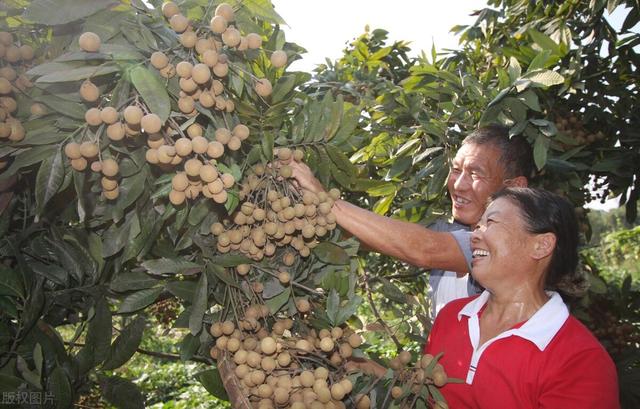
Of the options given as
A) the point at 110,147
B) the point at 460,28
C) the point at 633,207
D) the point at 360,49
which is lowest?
the point at 110,147

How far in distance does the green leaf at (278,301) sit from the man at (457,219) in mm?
248

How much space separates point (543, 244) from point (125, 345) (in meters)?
1.13

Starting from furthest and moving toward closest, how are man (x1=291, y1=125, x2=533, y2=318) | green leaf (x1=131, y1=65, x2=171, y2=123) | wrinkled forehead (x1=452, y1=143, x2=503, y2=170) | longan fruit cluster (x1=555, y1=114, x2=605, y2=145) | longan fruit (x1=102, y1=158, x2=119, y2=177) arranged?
longan fruit cluster (x1=555, y1=114, x2=605, y2=145) < wrinkled forehead (x1=452, y1=143, x2=503, y2=170) < man (x1=291, y1=125, x2=533, y2=318) < longan fruit (x1=102, y1=158, x2=119, y2=177) < green leaf (x1=131, y1=65, x2=171, y2=123)

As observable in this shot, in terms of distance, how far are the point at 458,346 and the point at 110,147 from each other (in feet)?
3.43

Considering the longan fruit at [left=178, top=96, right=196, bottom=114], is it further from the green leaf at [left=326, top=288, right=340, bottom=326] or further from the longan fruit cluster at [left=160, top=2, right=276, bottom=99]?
the green leaf at [left=326, top=288, right=340, bottom=326]

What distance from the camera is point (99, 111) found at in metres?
0.88

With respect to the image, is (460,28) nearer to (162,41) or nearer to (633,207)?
(633,207)

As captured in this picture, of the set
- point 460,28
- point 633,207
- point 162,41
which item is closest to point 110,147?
point 162,41

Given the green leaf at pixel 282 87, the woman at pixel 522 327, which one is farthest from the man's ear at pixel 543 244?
the green leaf at pixel 282 87

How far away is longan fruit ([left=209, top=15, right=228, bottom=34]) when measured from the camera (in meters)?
0.88

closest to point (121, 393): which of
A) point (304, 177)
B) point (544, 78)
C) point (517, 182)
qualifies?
point (304, 177)

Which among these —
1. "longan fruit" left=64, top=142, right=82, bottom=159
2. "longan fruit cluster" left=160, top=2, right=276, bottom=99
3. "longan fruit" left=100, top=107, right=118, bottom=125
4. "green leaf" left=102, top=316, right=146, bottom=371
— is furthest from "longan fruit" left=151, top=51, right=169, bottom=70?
"green leaf" left=102, top=316, right=146, bottom=371

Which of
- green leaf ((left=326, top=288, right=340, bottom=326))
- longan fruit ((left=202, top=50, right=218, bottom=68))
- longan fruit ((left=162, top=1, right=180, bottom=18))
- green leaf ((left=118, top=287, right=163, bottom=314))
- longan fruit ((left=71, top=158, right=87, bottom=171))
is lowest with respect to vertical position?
green leaf ((left=118, top=287, right=163, bottom=314))

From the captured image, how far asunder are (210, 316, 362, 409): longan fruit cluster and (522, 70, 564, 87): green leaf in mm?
1103
